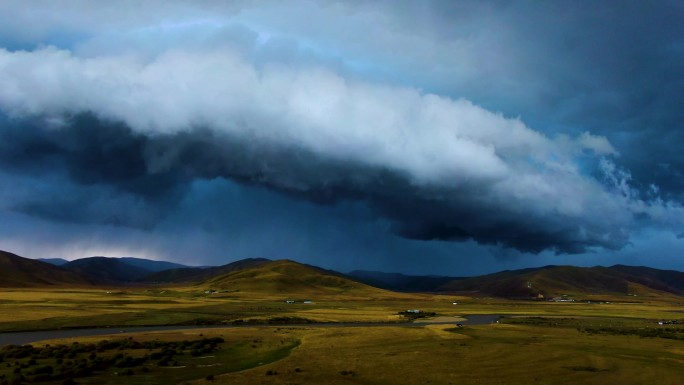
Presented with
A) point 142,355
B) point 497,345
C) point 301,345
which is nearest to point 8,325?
point 142,355

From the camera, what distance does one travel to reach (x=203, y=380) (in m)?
45.3

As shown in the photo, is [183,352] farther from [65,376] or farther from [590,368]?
[590,368]

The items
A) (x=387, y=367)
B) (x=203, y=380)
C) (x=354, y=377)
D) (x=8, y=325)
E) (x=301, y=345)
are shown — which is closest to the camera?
(x=203, y=380)

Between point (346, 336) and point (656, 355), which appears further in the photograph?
point (346, 336)

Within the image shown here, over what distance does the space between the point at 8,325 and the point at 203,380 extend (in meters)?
72.8

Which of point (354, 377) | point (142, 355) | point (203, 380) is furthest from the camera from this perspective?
point (142, 355)

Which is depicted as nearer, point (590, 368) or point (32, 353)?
point (590, 368)

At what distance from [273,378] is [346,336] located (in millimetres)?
41322

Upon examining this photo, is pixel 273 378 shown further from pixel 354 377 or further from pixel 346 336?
pixel 346 336

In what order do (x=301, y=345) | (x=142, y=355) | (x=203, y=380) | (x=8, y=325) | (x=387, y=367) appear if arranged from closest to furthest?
(x=203, y=380)
(x=387, y=367)
(x=142, y=355)
(x=301, y=345)
(x=8, y=325)

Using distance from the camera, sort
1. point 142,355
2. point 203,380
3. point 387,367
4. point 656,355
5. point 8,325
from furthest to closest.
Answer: point 8,325
point 656,355
point 142,355
point 387,367
point 203,380

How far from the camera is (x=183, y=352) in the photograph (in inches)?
2511

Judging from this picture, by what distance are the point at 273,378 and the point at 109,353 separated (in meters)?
27.5

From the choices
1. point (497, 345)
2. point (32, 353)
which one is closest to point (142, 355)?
point (32, 353)
